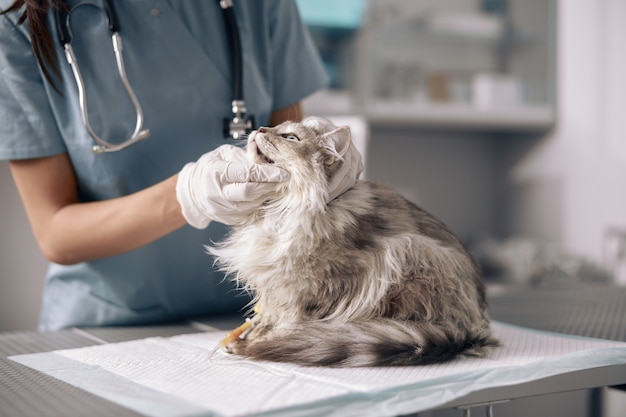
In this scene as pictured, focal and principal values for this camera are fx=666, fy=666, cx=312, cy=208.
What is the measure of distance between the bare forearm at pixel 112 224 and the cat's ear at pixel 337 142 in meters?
0.29

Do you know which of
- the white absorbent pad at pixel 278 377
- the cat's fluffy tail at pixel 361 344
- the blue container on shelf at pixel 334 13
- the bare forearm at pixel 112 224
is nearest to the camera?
the white absorbent pad at pixel 278 377

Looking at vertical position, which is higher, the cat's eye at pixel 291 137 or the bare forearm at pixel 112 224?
the cat's eye at pixel 291 137

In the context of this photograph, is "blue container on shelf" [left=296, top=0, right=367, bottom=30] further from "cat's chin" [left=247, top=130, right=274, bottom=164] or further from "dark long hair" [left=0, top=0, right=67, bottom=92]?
"cat's chin" [left=247, top=130, right=274, bottom=164]

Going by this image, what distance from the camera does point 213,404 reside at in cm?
73

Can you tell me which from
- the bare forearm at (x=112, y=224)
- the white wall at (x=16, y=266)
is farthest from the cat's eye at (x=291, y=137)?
the white wall at (x=16, y=266)

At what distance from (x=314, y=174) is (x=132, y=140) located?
0.42 meters

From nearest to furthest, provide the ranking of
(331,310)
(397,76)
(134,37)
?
1. (331,310)
2. (134,37)
3. (397,76)

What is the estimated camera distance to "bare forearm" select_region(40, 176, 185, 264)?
1.13 m

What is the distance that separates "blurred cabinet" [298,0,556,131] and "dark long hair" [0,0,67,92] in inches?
55.3

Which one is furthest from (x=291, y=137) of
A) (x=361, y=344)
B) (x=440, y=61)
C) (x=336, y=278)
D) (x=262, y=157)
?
(x=440, y=61)

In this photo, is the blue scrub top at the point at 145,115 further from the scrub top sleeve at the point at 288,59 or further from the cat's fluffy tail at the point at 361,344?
the cat's fluffy tail at the point at 361,344

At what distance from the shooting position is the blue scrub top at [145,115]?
4.07 ft

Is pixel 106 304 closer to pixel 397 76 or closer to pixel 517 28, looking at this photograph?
pixel 397 76

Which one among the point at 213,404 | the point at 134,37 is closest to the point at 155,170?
the point at 134,37
